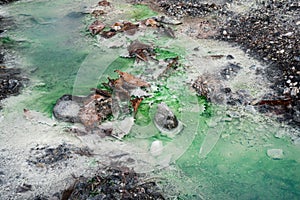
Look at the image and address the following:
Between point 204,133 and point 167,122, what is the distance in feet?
1.51

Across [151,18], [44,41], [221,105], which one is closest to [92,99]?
[221,105]

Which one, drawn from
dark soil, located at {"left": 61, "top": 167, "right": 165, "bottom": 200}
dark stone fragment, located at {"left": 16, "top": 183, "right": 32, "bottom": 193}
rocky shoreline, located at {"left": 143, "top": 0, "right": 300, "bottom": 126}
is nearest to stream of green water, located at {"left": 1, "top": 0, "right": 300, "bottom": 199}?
dark soil, located at {"left": 61, "top": 167, "right": 165, "bottom": 200}

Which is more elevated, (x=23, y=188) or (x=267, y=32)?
(x=267, y=32)

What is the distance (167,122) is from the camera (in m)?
4.57

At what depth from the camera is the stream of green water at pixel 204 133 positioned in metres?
3.89

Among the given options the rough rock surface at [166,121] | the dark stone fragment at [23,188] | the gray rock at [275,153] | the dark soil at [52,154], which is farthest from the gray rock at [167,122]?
the dark stone fragment at [23,188]

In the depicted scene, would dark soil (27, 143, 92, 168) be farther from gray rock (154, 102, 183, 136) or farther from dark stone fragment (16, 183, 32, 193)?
gray rock (154, 102, 183, 136)

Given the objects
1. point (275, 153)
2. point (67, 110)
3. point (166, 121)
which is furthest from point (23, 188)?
point (275, 153)

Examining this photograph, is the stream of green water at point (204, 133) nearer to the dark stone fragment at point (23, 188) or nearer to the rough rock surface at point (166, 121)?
the rough rock surface at point (166, 121)

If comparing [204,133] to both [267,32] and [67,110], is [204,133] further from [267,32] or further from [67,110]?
[267,32]

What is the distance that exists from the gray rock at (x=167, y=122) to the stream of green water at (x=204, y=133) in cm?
13

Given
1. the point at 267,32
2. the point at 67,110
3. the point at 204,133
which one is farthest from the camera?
the point at 267,32

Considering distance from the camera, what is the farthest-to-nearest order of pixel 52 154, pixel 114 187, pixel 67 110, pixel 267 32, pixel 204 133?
pixel 267 32
pixel 67 110
pixel 204 133
pixel 52 154
pixel 114 187

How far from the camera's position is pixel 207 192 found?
383 cm
